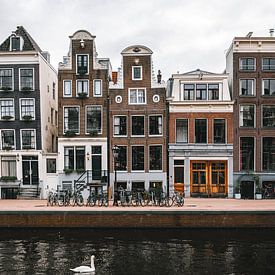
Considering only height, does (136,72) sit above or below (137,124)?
above

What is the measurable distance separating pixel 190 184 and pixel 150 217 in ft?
38.8

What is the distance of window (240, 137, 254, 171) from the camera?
4009cm

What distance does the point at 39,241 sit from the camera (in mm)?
25781

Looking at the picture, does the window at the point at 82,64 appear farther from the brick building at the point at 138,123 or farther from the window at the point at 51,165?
the window at the point at 51,165

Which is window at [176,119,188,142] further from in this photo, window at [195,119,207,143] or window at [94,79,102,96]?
window at [94,79,102,96]

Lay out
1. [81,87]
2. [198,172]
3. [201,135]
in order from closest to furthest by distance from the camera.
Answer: [198,172] → [201,135] → [81,87]

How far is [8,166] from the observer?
4116 centimetres

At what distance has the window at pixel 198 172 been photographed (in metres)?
39.9

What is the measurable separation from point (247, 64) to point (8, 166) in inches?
910

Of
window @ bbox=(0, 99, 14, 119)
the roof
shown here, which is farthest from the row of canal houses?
the roof

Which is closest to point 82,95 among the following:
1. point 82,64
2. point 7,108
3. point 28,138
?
point 82,64

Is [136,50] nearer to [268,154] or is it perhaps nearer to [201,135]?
[201,135]

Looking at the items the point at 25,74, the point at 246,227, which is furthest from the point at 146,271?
the point at 25,74

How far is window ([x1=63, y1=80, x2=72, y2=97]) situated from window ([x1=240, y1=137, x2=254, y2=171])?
51.7ft
